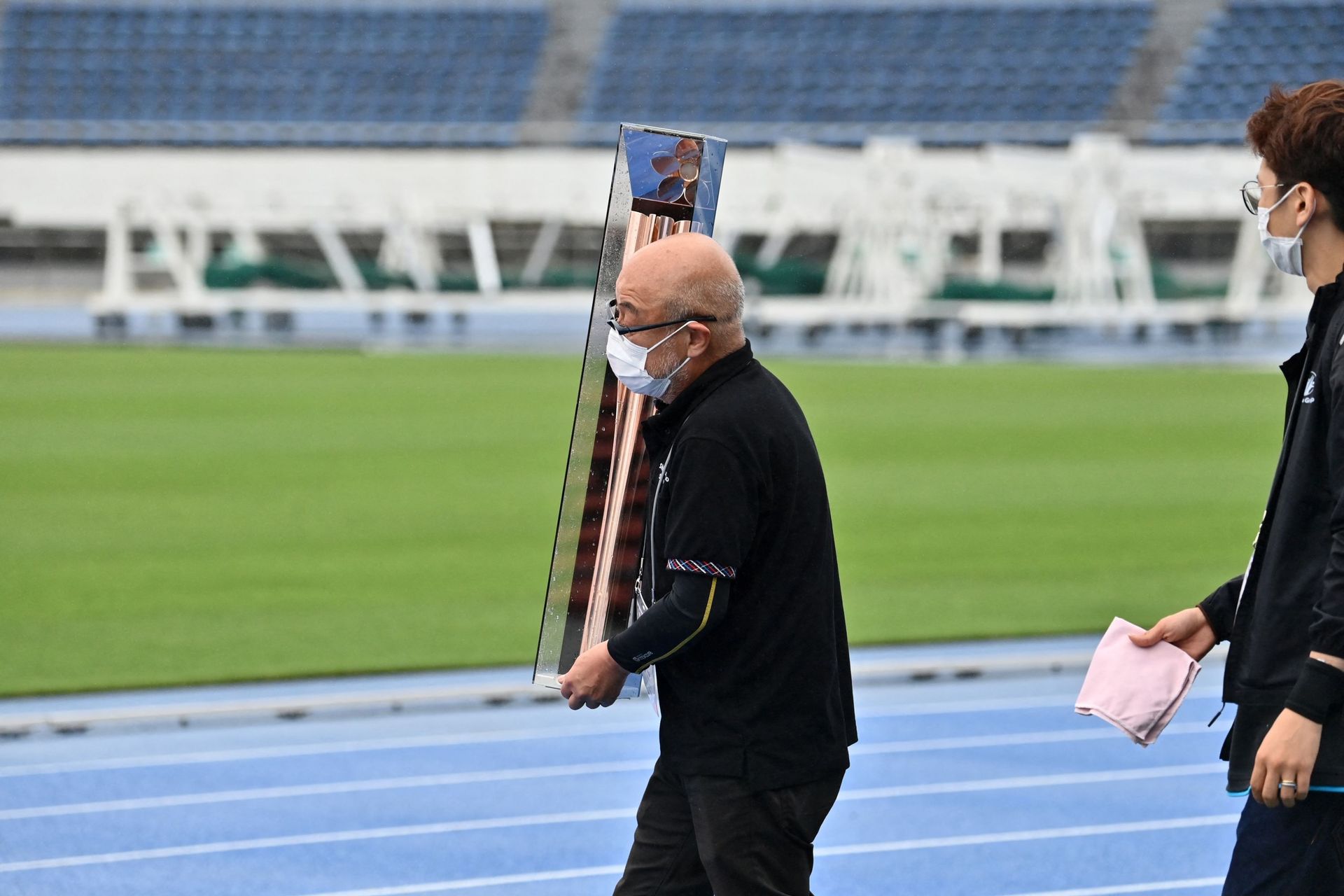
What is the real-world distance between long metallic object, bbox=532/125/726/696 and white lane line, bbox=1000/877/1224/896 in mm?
2022

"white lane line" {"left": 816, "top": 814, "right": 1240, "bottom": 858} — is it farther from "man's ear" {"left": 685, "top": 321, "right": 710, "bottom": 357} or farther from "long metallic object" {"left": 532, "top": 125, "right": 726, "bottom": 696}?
"man's ear" {"left": 685, "top": 321, "right": 710, "bottom": 357}

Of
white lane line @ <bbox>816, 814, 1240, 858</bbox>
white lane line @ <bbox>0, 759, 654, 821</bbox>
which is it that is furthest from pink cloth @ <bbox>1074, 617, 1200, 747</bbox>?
white lane line @ <bbox>0, 759, 654, 821</bbox>

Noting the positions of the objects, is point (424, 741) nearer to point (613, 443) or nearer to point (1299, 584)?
point (613, 443)

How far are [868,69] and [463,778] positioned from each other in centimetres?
4220

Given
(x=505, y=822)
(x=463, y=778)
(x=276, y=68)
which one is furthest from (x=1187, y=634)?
(x=276, y=68)

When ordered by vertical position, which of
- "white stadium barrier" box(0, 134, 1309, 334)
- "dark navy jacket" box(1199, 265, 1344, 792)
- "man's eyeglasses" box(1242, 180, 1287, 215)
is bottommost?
"white stadium barrier" box(0, 134, 1309, 334)

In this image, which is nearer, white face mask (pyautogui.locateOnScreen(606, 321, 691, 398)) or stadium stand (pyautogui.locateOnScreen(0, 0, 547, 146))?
white face mask (pyautogui.locateOnScreen(606, 321, 691, 398))

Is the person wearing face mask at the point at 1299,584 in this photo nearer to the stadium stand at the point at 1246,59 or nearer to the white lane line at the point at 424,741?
the white lane line at the point at 424,741

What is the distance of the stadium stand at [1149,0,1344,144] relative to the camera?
1732 inches

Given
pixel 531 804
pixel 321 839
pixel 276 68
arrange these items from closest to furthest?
pixel 321 839 → pixel 531 804 → pixel 276 68

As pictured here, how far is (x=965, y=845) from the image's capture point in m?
5.40

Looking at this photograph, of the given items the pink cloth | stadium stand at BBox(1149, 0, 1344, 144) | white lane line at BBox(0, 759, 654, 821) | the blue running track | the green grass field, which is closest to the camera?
the pink cloth

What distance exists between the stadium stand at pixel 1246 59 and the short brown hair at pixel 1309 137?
41517 millimetres

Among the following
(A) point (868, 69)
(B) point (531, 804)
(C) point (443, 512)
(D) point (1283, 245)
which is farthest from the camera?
(A) point (868, 69)
